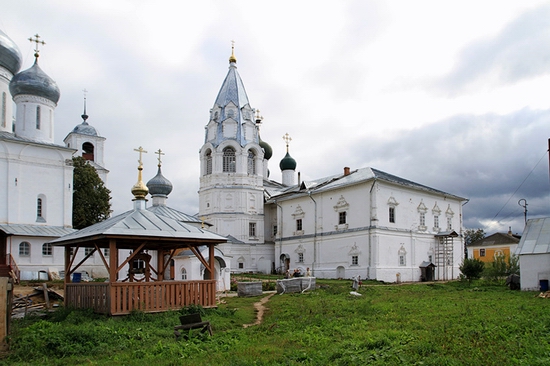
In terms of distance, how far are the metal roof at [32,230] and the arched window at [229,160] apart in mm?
16116

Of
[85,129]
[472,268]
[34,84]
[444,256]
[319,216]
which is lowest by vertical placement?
[472,268]

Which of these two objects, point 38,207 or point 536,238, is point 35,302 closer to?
point 38,207

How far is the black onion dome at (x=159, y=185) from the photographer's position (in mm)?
37000

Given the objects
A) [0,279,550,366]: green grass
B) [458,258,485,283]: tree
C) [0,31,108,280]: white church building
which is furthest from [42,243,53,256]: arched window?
[458,258,485,283]: tree

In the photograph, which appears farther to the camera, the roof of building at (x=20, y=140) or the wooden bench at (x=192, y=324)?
the roof of building at (x=20, y=140)

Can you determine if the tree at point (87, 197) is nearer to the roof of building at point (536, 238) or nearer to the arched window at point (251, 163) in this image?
the arched window at point (251, 163)

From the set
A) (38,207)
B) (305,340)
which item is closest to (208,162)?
(38,207)

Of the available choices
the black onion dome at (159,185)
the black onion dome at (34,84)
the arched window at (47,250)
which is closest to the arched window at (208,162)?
the black onion dome at (159,185)

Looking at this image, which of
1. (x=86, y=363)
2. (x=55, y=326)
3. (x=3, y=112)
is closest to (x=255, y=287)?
(x=55, y=326)

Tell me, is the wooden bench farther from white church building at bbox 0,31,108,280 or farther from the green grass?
white church building at bbox 0,31,108,280

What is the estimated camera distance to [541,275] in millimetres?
22016

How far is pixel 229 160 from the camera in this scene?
43062 mm

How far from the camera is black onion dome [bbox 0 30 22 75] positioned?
3156cm

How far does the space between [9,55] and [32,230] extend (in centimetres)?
1199
